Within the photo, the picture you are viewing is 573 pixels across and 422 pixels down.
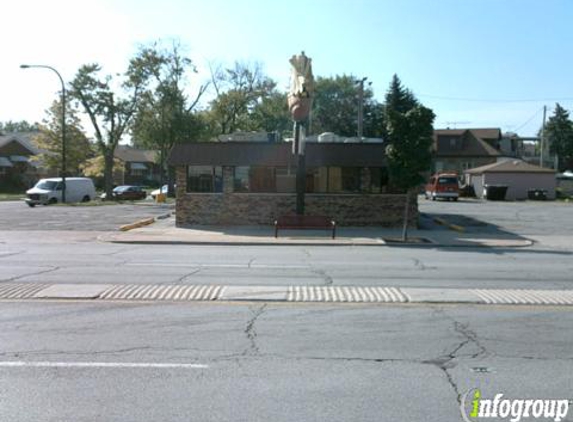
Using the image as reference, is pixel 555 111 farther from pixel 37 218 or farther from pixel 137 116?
pixel 37 218

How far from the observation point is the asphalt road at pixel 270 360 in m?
4.84

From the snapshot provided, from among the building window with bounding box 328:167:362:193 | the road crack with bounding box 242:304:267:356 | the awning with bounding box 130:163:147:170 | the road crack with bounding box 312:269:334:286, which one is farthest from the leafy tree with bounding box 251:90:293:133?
the road crack with bounding box 242:304:267:356

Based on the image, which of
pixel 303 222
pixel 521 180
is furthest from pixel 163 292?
pixel 521 180

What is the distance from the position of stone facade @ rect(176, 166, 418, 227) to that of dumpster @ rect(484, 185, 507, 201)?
30.3 meters

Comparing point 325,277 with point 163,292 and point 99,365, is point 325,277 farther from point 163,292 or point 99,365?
point 99,365

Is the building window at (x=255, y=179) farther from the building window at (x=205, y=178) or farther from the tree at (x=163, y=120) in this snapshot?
the tree at (x=163, y=120)

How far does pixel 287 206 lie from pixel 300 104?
4.33 meters

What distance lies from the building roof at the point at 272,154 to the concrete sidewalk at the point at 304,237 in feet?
9.02

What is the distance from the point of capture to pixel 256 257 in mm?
16031

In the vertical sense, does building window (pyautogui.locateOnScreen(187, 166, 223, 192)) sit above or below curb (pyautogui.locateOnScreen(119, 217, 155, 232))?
above

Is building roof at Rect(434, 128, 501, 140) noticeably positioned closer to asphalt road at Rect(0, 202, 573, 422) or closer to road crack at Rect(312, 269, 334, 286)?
road crack at Rect(312, 269, 334, 286)

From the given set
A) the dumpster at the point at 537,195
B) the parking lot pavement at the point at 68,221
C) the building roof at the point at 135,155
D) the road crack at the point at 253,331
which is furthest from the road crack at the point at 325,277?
the building roof at the point at 135,155

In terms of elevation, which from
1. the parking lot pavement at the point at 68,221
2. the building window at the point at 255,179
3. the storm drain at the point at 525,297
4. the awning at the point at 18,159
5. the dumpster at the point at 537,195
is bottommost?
the parking lot pavement at the point at 68,221

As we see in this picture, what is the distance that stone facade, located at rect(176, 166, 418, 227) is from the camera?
26.1m
